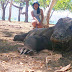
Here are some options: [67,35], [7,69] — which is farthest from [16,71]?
[67,35]

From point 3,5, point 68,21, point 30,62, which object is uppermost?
point 3,5

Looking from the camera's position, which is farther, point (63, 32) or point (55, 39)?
point (63, 32)

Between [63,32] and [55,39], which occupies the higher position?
[63,32]

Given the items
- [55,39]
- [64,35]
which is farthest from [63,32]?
[55,39]

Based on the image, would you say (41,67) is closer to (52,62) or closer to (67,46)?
(52,62)

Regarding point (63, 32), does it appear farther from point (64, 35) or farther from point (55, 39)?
point (55, 39)

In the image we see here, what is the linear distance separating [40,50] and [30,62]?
2.61 ft

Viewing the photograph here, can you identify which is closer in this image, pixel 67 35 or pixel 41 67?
pixel 41 67

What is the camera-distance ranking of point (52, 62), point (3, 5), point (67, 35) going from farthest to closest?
point (3, 5)
point (67, 35)
point (52, 62)

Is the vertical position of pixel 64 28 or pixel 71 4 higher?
pixel 71 4

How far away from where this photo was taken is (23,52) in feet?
8.08

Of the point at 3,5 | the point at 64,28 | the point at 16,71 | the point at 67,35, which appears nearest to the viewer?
the point at 16,71

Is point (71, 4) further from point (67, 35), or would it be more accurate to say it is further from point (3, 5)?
point (67, 35)

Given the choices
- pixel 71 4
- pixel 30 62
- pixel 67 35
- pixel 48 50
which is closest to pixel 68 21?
pixel 67 35
